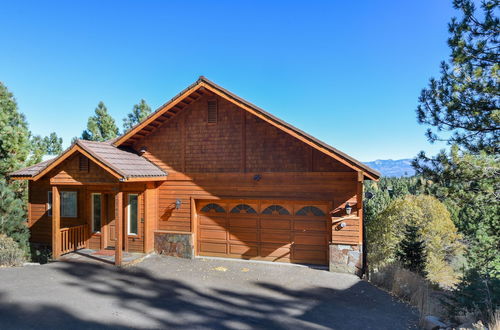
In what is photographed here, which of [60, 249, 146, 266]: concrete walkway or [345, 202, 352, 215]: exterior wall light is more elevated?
[345, 202, 352, 215]: exterior wall light

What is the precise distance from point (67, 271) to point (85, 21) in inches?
394

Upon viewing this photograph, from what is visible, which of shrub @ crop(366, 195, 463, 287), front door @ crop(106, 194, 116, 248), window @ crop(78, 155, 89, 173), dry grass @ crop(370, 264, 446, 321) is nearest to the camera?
dry grass @ crop(370, 264, 446, 321)

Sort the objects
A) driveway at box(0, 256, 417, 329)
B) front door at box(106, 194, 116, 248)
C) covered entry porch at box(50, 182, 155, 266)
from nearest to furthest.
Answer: driveway at box(0, 256, 417, 329) → covered entry porch at box(50, 182, 155, 266) → front door at box(106, 194, 116, 248)

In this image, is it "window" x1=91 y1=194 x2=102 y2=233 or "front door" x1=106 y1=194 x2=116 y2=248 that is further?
"window" x1=91 y1=194 x2=102 y2=233

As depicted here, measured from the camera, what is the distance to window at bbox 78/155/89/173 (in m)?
9.67

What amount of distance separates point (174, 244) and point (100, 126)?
1581 cm

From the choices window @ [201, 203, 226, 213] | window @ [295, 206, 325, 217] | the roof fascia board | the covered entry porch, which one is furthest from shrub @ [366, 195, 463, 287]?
the roof fascia board

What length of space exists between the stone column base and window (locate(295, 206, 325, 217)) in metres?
1.10

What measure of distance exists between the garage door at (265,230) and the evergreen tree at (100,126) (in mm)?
15399

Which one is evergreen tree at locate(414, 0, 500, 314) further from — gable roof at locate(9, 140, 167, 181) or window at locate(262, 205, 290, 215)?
gable roof at locate(9, 140, 167, 181)

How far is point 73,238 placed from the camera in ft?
36.5

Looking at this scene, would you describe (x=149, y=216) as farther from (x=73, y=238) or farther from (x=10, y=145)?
(x=10, y=145)

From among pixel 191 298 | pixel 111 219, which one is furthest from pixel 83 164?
pixel 191 298

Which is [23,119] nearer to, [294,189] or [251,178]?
[251,178]
